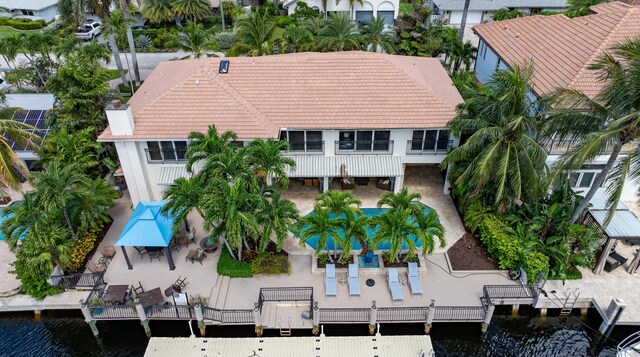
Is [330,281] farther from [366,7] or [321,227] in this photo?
[366,7]

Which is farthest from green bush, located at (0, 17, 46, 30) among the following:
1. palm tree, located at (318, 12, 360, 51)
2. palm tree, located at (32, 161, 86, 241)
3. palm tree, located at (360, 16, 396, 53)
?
palm tree, located at (32, 161, 86, 241)

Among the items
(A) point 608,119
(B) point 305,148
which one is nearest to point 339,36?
(B) point 305,148

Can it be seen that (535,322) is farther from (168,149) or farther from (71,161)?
(71,161)

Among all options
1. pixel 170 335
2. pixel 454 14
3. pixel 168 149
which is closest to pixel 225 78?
pixel 168 149

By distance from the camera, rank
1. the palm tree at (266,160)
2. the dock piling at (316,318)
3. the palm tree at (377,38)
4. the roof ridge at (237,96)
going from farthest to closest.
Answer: the palm tree at (377,38), the roof ridge at (237,96), the palm tree at (266,160), the dock piling at (316,318)

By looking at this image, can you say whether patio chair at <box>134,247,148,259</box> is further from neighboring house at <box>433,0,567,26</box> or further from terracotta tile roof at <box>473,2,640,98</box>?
neighboring house at <box>433,0,567,26</box>

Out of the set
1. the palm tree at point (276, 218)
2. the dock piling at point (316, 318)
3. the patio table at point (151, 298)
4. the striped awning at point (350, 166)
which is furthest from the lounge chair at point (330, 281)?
the patio table at point (151, 298)

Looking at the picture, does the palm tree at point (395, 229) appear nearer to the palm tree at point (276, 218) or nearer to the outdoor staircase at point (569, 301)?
the palm tree at point (276, 218)
